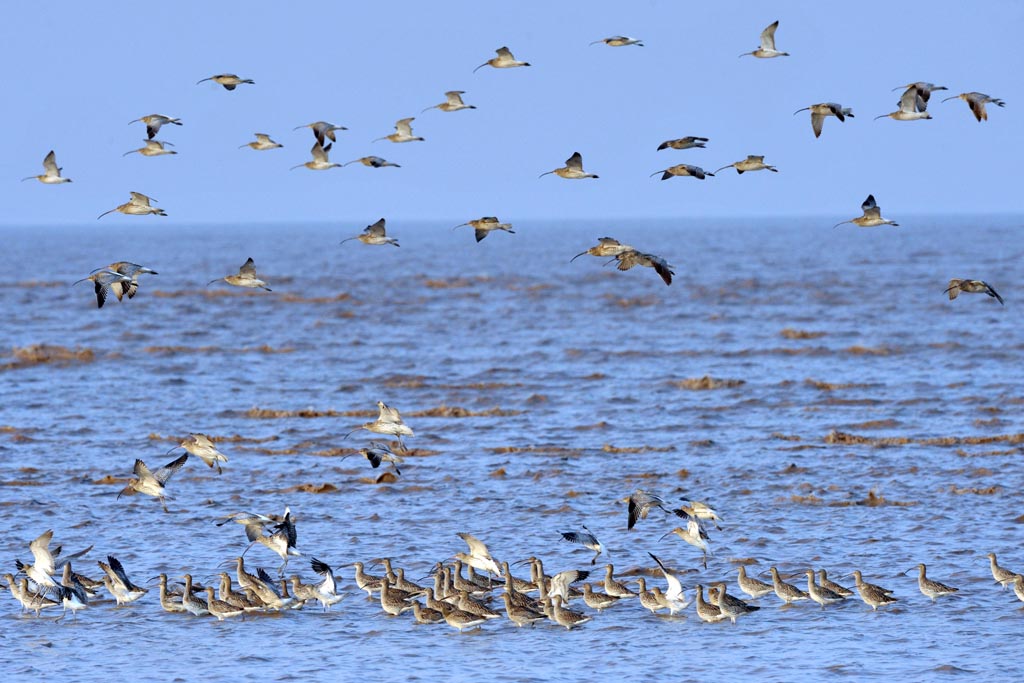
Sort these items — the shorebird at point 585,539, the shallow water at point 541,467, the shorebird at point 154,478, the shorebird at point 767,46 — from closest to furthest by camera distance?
the shallow water at point 541,467 → the shorebird at point 585,539 → the shorebird at point 154,478 → the shorebird at point 767,46

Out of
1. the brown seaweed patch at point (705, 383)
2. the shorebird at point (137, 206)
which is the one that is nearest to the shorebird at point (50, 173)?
the shorebird at point (137, 206)

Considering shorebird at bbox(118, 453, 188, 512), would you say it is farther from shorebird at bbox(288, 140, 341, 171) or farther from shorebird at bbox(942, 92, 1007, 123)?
shorebird at bbox(942, 92, 1007, 123)

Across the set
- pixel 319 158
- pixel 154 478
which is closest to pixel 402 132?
pixel 319 158

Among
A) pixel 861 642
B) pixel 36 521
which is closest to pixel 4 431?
pixel 36 521

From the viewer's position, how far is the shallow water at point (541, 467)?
14.4 m

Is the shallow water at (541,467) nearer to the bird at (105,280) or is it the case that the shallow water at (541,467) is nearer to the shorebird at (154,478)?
the shorebird at (154,478)

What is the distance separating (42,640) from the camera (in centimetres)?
1469

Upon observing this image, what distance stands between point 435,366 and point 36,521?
19.6 metres

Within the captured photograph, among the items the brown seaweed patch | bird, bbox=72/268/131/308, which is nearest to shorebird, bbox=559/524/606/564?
bird, bbox=72/268/131/308

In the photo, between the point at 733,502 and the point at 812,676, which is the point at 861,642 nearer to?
the point at 812,676

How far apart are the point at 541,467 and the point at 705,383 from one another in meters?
11.0

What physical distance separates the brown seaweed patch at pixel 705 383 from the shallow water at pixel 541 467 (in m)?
0.13

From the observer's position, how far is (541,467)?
2348 centimetres

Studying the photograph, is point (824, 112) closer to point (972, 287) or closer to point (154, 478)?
point (972, 287)
